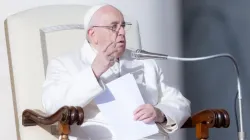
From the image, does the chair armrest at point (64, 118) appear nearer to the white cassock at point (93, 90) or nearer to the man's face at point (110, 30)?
the white cassock at point (93, 90)

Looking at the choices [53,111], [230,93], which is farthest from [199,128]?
[230,93]

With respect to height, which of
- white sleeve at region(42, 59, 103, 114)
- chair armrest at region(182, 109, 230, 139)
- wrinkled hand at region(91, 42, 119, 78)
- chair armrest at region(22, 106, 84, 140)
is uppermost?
wrinkled hand at region(91, 42, 119, 78)

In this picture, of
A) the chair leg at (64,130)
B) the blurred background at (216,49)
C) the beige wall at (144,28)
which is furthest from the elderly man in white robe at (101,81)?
the blurred background at (216,49)

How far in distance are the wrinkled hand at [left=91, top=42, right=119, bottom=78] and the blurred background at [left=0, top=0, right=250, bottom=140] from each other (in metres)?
0.58

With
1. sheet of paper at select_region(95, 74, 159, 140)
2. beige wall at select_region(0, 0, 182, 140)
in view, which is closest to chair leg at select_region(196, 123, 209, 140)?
sheet of paper at select_region(95, 74, 159, 140)

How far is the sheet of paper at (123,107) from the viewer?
4.70ft

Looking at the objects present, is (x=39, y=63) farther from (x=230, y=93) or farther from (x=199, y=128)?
(x=230, y=93)

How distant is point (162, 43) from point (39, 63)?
668 mm

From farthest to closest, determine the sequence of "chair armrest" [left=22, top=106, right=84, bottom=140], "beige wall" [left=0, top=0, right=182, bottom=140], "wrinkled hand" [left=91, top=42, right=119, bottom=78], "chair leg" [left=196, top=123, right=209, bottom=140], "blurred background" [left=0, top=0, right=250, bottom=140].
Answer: "blurred background" [left=0, top=0, right=250, bottom=140]
"beige wall" [left=0, top=0, right=182, bottom=140]
"chair leg" [left=196, top=123, right=209, bottom=140]
"wrinkled hand" [left=91, top=42, right=119, bottom=78]
"chair armrest" [left=22, top=106, right=84, bottom=140]

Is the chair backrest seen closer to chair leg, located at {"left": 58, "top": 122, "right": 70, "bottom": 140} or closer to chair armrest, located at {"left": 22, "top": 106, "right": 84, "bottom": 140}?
chair armrest, located at {"left": 22, "top": 106, "right": 84, "bottom": 140}

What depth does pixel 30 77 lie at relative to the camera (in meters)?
1.66

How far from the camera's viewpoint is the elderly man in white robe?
137cm

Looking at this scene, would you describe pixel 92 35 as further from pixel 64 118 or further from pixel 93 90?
pixel 64 118

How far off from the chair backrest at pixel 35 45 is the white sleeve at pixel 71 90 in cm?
18
